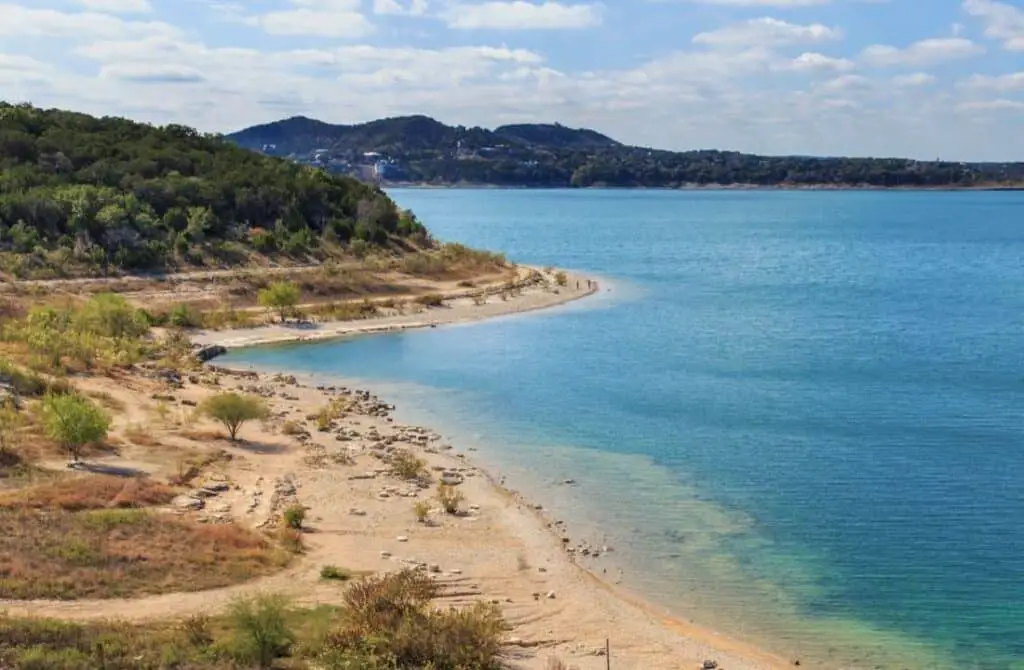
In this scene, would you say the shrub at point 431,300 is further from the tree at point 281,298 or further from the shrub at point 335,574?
the shrub at point 335,574

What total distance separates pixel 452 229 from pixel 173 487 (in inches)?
5355

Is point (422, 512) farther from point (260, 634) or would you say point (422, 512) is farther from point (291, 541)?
point (260, 634)

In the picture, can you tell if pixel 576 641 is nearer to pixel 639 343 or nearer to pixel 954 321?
pixel 639 343

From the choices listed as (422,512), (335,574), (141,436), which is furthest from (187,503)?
(141,436)

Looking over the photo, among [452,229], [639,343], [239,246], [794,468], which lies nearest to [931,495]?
[794,468]

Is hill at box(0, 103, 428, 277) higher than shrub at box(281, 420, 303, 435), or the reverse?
hill at box(0, 103, 428, 277)

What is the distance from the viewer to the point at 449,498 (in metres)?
28.9

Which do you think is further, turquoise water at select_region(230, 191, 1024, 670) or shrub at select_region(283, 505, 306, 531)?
shrub at select_region(283, 505, 306, 531)

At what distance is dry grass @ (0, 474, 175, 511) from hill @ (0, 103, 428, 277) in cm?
4403

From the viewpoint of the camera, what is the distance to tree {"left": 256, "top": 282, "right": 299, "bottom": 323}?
214 ft

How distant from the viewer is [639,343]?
59188mm

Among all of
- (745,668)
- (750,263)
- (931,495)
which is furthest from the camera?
(750,263)

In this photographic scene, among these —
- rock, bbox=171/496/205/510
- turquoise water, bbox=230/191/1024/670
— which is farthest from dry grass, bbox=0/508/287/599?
turquoise water, bbox=230/191/1024/670

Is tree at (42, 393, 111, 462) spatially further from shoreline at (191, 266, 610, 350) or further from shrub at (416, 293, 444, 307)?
shrub at (416, 293, 444, 307)
